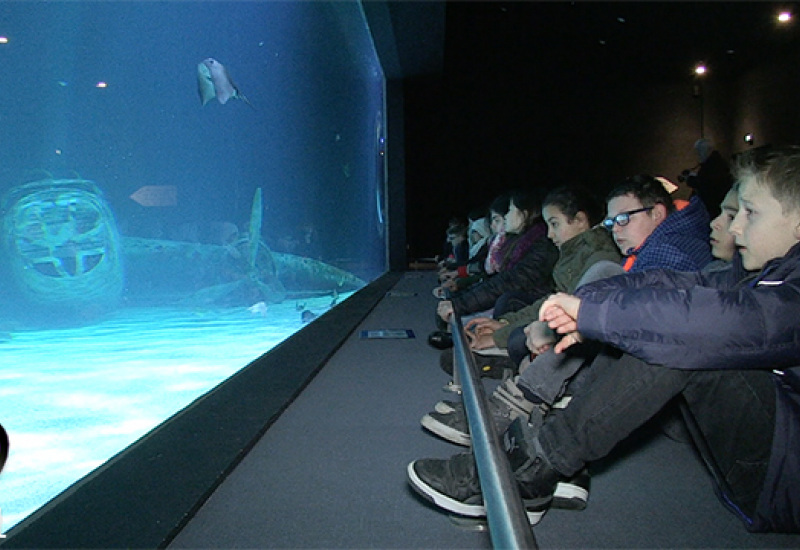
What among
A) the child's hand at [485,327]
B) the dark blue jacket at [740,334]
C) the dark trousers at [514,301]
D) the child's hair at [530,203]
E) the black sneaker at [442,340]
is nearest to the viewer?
the dark blue jacket at [740,334]

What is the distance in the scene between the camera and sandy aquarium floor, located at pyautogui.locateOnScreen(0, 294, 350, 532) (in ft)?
5.95

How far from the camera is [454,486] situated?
146 cm

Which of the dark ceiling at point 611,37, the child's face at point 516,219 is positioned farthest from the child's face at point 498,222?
the dark ceiling at point 611,37

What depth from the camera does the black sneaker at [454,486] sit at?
1416mm

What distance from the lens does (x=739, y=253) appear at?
1448mm

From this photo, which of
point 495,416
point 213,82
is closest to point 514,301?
point 495,416

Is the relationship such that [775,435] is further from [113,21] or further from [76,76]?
[113,21]

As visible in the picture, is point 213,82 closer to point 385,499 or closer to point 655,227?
point 655,227

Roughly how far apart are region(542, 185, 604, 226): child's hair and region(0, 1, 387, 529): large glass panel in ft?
6.54

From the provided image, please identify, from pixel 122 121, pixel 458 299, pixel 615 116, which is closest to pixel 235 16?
pixel 122 121

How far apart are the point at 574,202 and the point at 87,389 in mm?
2323

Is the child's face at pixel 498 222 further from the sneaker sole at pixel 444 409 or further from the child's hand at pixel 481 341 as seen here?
the sneaker sole at pixel 444 409

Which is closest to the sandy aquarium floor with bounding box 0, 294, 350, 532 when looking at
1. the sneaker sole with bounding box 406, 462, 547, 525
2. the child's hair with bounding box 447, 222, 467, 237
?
the sneaker sole with bounding box 406, 462, 547, 525

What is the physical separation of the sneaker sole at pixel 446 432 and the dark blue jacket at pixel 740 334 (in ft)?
2.70
